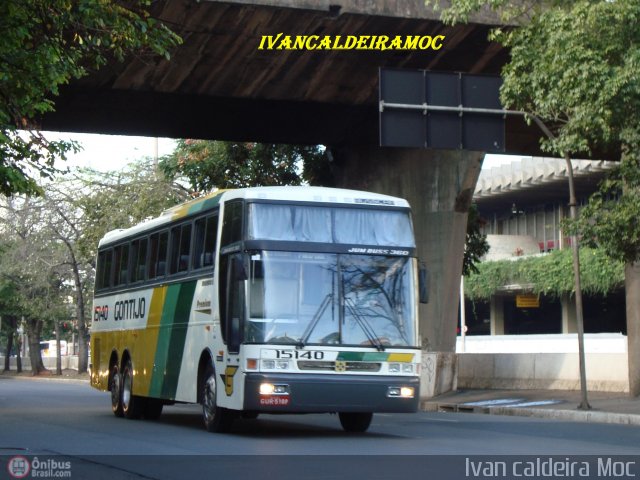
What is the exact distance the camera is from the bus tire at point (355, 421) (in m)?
17.1

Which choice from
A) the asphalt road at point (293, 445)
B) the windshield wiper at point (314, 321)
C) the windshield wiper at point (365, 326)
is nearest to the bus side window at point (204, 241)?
the windshield wiper at point (314, 321)

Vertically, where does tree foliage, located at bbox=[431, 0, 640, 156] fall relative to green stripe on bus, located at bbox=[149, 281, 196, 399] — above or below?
above

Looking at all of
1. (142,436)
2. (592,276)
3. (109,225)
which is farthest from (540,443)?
(592,276)

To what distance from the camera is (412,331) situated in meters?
16.0

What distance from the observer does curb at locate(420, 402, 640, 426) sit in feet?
68.8

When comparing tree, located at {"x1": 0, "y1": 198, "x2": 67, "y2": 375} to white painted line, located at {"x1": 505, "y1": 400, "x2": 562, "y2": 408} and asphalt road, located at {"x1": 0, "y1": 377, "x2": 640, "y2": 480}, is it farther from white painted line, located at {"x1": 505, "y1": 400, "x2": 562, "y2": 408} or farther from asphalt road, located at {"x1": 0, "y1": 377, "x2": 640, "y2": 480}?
asphalt road, located at {"x1": 0, "y1": 377, "x2": 640, "y2": 480}

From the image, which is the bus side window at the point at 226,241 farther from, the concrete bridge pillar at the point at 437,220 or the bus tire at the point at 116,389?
the concrete bridge pillar at the point at 437,220

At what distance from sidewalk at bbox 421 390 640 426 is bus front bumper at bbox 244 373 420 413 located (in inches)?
271

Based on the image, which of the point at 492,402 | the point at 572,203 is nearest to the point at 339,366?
the point at 572,203

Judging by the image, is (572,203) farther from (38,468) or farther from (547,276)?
(547,276)

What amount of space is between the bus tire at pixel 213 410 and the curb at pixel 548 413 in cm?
793

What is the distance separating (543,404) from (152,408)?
8.65 m

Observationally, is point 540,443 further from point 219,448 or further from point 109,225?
point 109,225

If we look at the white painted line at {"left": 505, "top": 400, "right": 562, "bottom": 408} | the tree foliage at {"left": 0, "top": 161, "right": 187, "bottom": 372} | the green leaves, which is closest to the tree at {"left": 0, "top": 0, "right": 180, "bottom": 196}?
the white painted line at {"left": 505, "top": 400, "right": 562, "bottom": 408}
